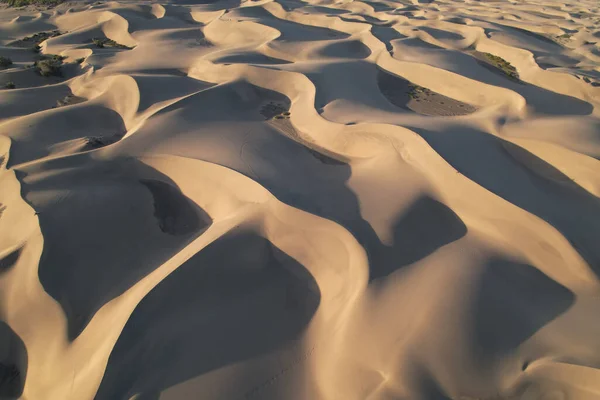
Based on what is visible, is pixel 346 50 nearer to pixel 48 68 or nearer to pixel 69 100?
pixel 69 100

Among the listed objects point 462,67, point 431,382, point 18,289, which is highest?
point 462,67

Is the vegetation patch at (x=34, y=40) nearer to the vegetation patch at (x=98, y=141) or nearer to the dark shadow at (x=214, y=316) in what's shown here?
the vegetation patch at (x=98, y=141)

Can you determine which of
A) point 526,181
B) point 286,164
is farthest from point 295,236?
point 526,181

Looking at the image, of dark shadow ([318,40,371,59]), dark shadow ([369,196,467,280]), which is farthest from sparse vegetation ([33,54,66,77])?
dark shadow ([369,196,467,280])

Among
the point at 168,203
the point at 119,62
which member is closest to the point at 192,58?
the point at 119,62

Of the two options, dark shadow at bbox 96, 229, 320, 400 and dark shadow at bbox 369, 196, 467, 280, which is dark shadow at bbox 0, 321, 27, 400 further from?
dark shadow at bbox 369, 196, 467, 280

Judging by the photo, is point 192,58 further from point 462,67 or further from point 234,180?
point 462,67
